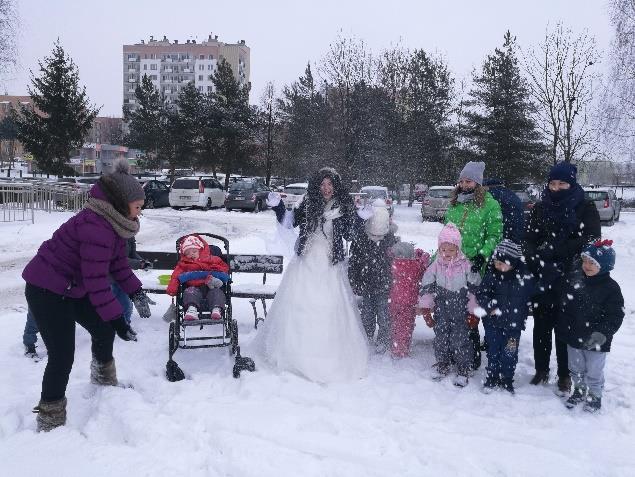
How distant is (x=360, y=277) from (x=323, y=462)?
264 centimetres

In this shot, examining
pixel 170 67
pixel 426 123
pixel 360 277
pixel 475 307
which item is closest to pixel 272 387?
→ pixel 360 277

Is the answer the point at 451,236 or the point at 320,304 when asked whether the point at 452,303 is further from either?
the point at 320,304

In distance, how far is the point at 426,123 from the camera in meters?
36.4

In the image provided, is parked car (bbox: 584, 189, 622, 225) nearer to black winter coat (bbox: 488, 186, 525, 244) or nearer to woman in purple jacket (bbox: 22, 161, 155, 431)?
black winter coat (bbox: 488, 186, 525, 244)

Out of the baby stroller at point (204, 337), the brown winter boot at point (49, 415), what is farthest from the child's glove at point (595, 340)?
the brown winter boot at point (49, 415)

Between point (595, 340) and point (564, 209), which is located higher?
point (564, 209)

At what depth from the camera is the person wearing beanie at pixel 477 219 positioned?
5406 mm

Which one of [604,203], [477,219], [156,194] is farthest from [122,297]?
[604,203]

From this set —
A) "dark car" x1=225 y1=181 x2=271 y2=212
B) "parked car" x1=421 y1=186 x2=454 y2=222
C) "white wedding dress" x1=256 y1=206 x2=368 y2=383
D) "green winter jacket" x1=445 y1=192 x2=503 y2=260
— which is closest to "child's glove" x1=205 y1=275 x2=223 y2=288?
"white wedding dress" x1=256 y1=206 x2=368 y2=383

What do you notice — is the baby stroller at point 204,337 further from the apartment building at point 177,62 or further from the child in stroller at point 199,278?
the apartment building at point 177,62

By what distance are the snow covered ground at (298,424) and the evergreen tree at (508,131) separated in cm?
2767

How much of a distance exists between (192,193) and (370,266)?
22.4 meters

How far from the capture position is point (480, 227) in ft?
17.9

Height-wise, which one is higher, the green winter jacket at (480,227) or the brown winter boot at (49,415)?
the green winter jacket at (480,227)
